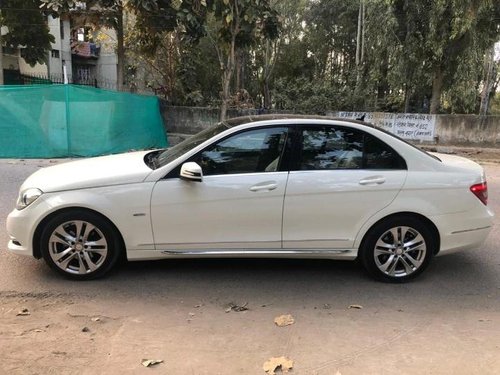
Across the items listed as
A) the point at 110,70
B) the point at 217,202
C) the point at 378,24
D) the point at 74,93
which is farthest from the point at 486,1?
the point at 110,70

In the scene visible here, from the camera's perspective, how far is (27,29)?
24688 mm

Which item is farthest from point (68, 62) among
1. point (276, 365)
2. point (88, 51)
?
point (276, 365)

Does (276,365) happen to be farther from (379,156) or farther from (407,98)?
(407,98)

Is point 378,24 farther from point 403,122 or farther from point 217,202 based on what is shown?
point 217,202

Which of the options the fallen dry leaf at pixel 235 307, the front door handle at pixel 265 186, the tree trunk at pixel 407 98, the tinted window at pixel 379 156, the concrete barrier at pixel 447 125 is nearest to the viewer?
the fallen dry leaf at pixel 235 307

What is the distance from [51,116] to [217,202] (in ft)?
30.3

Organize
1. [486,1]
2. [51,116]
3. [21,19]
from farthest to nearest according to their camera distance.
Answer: [21,19] → [486,1] → [51,116]

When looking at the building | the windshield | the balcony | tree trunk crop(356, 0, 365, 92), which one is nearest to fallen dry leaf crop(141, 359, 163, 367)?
the windshield

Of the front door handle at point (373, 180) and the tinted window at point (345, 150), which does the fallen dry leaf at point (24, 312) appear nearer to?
the tinted window at point (345, 150)

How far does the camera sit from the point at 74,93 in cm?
1261

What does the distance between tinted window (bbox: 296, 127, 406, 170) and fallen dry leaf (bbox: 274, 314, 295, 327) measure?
4.61 ft

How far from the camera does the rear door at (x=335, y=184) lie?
15.2 feet

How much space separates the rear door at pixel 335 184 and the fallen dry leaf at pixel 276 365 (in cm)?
140

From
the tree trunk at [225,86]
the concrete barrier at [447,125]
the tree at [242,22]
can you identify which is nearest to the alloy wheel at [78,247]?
the tree at [242,22]
